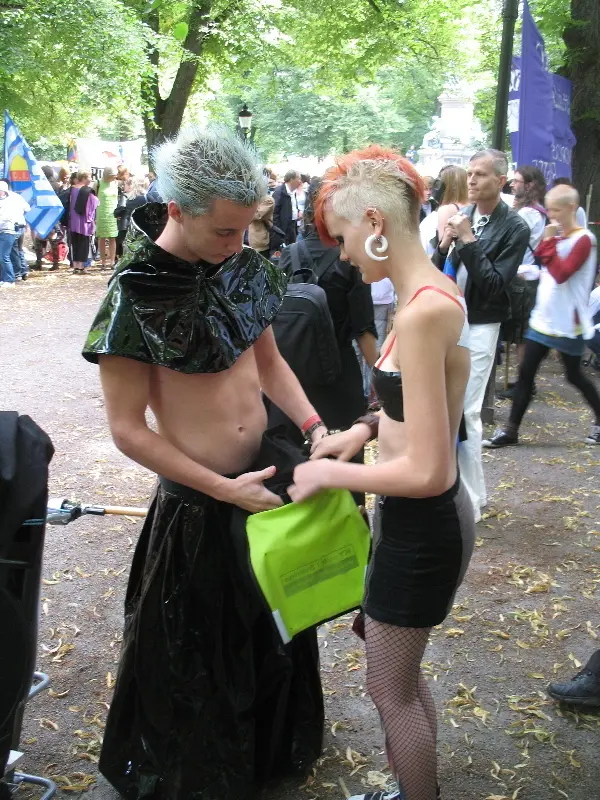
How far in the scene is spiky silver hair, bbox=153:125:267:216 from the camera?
1.96 meters

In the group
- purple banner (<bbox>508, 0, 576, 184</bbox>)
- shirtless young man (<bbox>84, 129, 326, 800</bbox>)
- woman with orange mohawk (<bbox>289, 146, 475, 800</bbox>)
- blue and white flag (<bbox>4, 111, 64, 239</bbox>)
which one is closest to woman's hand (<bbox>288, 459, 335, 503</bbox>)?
woman with orange mohawk (<bbox>289, 146, 475, 800</bbox>)

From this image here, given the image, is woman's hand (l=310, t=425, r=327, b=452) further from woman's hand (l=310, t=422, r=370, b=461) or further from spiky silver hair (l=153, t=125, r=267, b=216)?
spiky silver hair (l=153, t=125, r=267, b=216)

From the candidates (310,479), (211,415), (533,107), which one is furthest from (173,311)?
(533,107)

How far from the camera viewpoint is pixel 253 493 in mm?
2125

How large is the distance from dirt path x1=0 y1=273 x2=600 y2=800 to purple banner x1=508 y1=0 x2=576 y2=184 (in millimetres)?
2789

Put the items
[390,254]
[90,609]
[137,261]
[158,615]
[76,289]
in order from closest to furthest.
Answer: [390,254]
[137,261]
[158,615]
[90,609]
[76,289]

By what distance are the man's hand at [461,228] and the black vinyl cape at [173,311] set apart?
99.3 inches

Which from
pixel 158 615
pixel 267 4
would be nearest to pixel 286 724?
pixel 158 615

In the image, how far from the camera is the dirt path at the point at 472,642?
2.74m

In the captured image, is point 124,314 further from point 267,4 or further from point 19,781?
point 267,4

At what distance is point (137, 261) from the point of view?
2.06 metres

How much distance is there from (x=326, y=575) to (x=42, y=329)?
30.6 feet

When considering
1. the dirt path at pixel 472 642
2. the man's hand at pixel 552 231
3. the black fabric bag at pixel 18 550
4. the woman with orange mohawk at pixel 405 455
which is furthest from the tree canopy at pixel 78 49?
the woman with orange mohawk at pixel 405 455

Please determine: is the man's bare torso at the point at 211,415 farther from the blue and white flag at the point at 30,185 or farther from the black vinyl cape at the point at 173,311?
the blue and white flag at the point at 30,185
